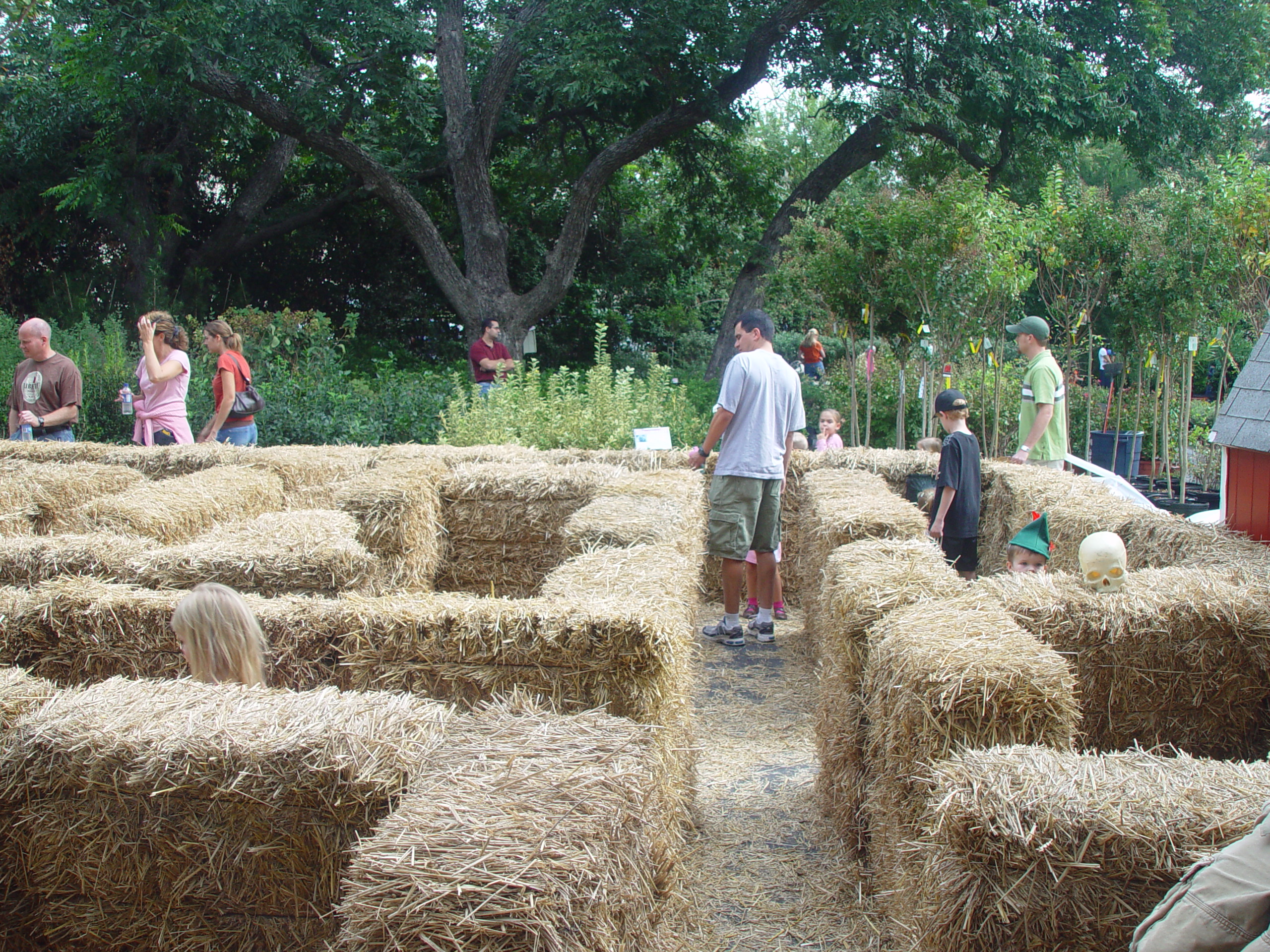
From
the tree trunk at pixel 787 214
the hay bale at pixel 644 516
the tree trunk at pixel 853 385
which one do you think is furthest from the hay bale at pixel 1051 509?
the tree trunk at pixel 787 214

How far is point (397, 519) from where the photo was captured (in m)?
5.22

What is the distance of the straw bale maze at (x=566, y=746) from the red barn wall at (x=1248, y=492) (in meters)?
0.20

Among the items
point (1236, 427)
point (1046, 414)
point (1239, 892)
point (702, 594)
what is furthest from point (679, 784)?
point (1046, 414)

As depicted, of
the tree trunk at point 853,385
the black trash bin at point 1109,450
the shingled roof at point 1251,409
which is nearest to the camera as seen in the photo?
the shingled roof at point 1251,409

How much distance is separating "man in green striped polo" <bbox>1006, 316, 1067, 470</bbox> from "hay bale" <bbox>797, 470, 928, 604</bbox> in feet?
4.12

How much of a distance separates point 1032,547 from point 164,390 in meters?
7.10

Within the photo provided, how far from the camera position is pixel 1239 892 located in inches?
58.1

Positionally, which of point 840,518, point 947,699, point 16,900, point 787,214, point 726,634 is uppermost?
point 787,214

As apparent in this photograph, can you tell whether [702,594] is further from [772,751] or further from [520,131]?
[520,131]

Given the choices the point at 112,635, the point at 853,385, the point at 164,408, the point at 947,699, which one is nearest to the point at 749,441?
the point at 947,699

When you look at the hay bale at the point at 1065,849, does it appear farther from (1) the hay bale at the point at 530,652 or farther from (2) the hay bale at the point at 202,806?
(2) the hay bale at the point at 202,806

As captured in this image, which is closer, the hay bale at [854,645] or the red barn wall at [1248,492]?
the hay bale at [854,645]

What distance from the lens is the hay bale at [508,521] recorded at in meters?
6.05

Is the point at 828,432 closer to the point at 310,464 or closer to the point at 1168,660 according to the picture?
the point at 310,464
